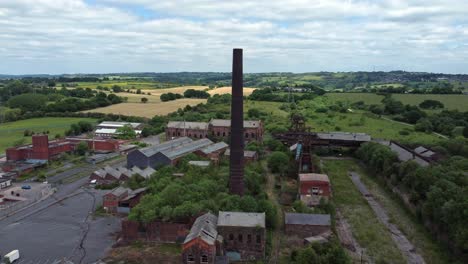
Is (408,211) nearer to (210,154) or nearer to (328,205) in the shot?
(328,205)

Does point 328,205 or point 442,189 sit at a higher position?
point 442,189

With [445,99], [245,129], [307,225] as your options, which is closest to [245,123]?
[245,129]

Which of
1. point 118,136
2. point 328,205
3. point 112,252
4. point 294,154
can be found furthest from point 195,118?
point 112,252

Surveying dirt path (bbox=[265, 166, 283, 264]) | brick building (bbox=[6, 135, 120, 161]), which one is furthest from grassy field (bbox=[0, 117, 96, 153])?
dirt path (bbox=[265, 166, 283, 264])

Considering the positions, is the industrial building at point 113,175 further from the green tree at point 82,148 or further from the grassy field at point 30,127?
the grassy field at point 30,127

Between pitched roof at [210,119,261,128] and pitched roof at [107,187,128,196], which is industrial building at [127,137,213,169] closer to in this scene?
pitched roof at [107,187,128,196]

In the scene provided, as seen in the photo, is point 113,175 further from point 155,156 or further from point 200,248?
point 200,248
